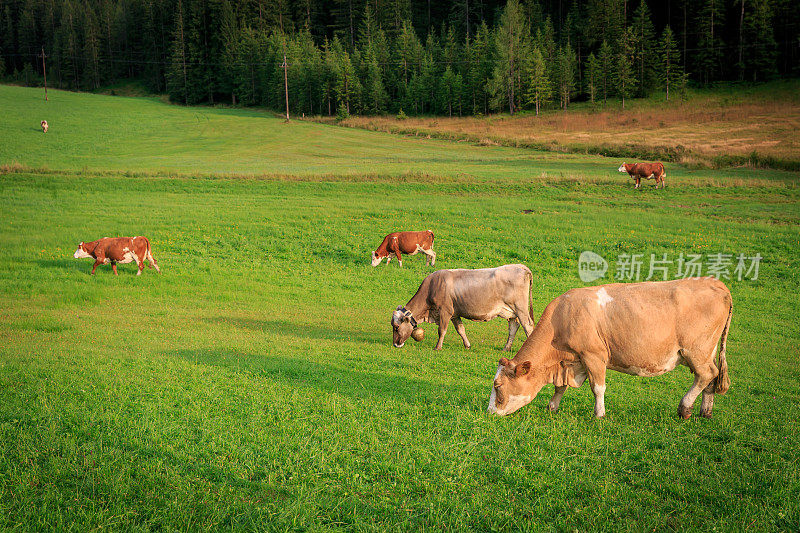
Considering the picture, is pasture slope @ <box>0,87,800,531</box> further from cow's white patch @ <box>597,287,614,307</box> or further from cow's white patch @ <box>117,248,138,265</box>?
cow's white patch @ <box>597,287,614,307</box>

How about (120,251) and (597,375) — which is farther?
(120,251)

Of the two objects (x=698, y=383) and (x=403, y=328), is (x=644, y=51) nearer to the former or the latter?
(x=403, y=328)

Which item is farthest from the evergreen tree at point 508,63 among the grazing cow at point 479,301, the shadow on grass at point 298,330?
the grazing cow at point 479,301

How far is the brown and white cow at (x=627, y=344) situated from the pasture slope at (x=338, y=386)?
1.80 feet

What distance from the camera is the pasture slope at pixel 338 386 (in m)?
6.51

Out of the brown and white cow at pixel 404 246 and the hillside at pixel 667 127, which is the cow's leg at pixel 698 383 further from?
the hillside at pixel 667 127

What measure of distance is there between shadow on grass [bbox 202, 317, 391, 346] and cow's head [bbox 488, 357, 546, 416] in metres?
6.54

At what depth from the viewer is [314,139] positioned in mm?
→ 74812

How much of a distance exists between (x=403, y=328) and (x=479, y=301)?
2.21m

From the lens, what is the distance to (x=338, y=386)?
11.0 meters

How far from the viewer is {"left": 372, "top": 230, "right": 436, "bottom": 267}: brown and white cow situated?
26.9 metres

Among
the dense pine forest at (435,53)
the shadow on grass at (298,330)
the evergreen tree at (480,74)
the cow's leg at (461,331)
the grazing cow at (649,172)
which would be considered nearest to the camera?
the cow's leg at (461,331)

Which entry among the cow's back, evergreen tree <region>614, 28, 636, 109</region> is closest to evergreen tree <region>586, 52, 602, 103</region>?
evergreen tree <region>614, 28, 636, 109</region>

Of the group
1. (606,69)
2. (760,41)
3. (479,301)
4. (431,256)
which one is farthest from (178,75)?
(479,301)
